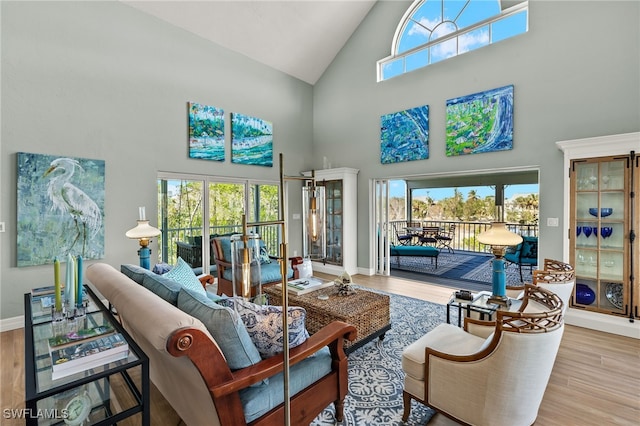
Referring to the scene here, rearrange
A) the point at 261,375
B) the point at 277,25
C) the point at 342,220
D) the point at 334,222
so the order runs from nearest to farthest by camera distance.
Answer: the point at 261,375 < the point at 277,25 < the point at 342,220 < the point at 334,222

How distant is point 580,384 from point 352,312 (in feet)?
6.18

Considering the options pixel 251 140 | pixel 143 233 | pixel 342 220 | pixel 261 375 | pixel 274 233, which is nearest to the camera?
pixel 261 375

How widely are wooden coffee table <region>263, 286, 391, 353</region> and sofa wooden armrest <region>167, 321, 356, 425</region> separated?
669 mm

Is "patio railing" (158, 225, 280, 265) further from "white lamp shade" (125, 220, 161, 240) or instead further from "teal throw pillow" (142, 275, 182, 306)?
"teal throw pillow" (142, 275, 182, 306)

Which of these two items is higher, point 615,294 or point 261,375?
point 261,375

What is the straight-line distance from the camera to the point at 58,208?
140 inches

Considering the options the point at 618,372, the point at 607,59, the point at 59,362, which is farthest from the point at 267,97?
the point at 618,372

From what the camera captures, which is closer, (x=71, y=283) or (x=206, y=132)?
(x=71, y=283)

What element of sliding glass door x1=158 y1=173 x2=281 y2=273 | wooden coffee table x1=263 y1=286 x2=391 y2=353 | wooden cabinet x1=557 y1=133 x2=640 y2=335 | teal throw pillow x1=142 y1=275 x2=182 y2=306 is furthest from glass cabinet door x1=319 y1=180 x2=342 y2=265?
teal throw pillow x1=142 y1=275 x2=182 y2=306

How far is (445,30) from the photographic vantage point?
491cm

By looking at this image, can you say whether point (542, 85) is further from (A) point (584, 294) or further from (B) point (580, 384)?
(B) point (580, 384)

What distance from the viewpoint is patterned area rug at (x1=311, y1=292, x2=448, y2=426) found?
1.95 m

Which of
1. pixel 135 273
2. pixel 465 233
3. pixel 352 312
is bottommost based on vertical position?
pixel 352 312

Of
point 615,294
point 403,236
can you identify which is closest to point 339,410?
point 615,294
